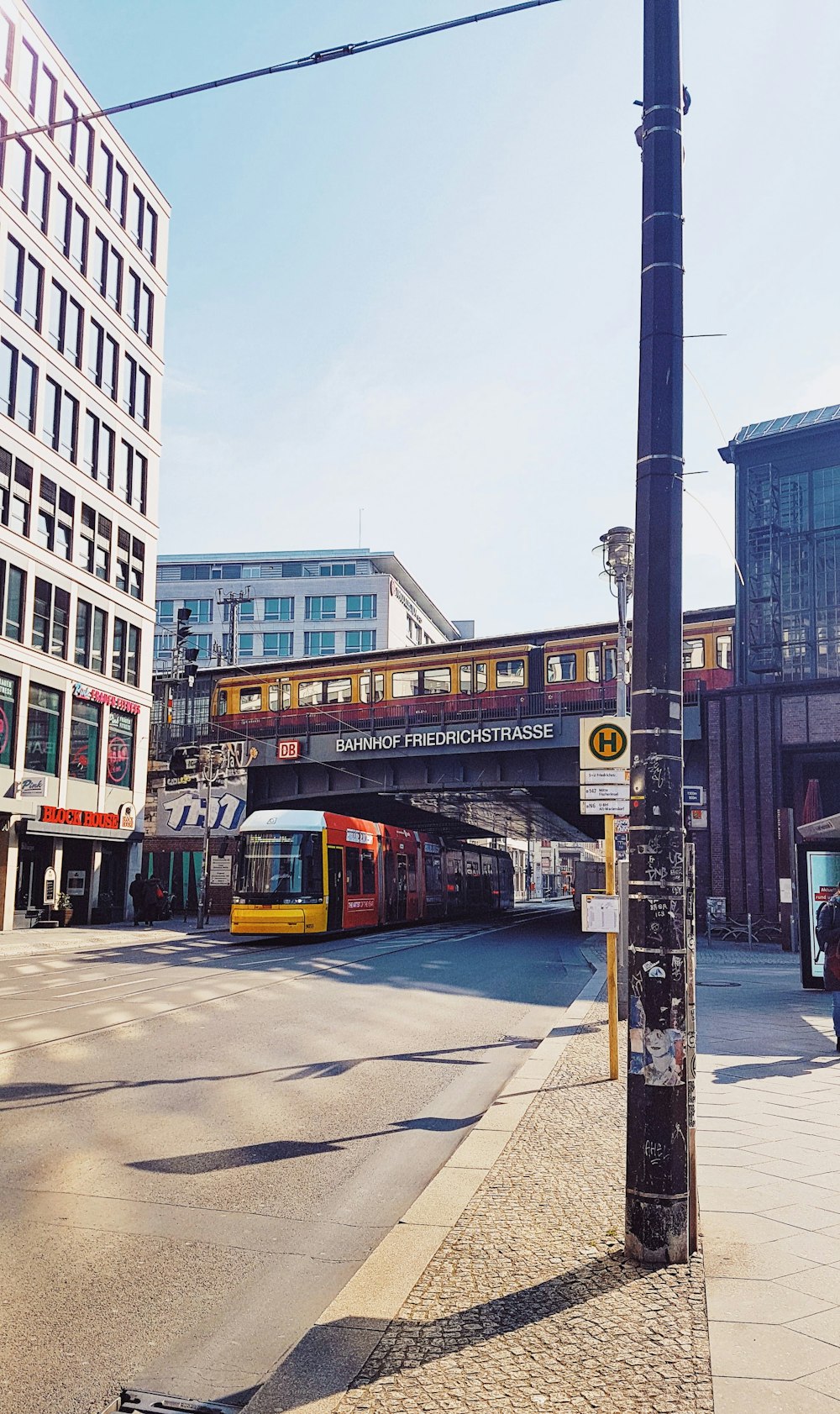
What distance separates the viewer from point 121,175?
40.9 meters

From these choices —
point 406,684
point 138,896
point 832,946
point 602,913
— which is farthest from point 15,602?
point 602,913

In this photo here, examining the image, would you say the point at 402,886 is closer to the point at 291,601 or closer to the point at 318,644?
the point at 318,644

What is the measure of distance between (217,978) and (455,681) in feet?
85.6

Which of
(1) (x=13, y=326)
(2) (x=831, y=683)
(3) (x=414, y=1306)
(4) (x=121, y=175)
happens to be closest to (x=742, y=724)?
(2) (x=831, y=683)

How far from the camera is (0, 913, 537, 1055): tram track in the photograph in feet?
39.4

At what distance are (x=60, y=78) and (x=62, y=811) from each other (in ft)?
76.0

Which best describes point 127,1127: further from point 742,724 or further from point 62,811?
point 742,724

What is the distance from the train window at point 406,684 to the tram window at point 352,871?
13611 millimetres

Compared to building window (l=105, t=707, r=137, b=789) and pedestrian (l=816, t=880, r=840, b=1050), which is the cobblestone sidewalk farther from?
building window (l=105, t=707, r=137, b=789)

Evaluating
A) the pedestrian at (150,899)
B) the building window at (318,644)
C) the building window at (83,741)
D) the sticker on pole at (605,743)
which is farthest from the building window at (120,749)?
the building window at (318,644)

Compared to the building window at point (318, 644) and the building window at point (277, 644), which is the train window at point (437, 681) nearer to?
the building window at point (318, 644)

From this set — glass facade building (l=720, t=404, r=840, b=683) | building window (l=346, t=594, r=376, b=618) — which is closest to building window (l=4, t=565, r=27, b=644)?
glass facade building (l=720, t=404, r=840, b=683)

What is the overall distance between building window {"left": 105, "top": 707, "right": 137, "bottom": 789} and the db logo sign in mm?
7000

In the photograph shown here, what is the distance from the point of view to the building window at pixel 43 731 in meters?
33.8
